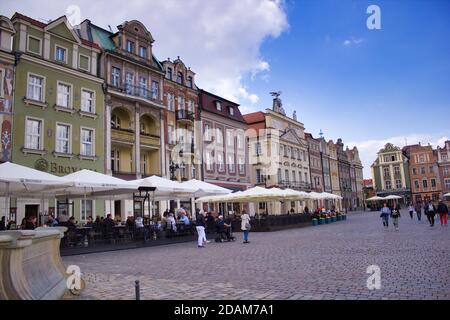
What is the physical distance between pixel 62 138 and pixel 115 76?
6926 millimetres

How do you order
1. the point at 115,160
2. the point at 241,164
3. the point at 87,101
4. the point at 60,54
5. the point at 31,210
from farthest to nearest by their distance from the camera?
1. the point at 241,164
2. the point at 115,160
3. the point at 87,101
4. the point at 60,54
5. the point at 31,210

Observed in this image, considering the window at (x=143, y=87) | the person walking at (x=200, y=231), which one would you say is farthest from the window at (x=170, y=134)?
the person walking at (x=200, y=231)

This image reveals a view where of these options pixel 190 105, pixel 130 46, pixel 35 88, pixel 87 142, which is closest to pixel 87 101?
pixel 87 142

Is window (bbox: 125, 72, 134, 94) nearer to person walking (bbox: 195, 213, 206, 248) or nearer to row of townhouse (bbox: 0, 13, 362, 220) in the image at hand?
row of townhouse (bbox: 0, 13, 362, 220)

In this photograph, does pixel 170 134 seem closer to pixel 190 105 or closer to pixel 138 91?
pixel 190 105

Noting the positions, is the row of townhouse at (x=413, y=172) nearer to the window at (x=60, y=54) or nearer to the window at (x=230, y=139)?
the window at (x=230, y=139)

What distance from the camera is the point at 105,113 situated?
28.1 meters

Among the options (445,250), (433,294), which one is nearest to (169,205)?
(445,250)

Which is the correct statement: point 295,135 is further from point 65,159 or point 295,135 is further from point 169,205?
point 65,159

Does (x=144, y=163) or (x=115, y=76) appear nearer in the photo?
(x=115, y=76)

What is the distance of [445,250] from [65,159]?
22.3 metres

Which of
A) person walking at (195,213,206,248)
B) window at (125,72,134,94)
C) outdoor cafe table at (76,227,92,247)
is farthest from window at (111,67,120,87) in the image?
outdoor cafe table at (76,227,92,247)

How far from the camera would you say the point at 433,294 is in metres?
5.94

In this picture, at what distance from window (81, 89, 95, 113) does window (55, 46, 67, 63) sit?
2.43 m
